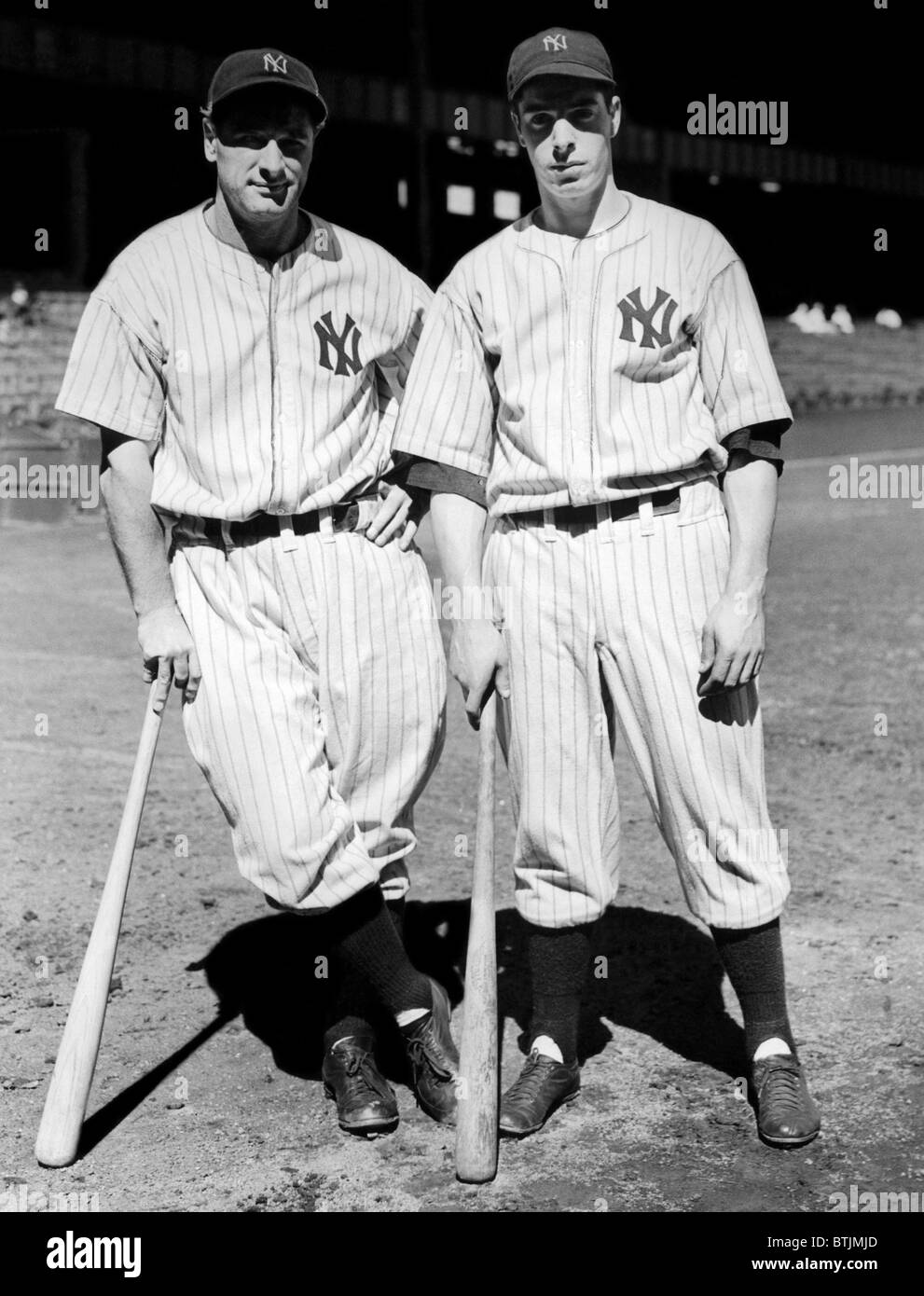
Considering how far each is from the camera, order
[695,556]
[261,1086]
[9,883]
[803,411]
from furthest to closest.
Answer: [803,411]
[9,883]
[261,1086]
[695,556]

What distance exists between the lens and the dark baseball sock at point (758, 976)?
2.99 m

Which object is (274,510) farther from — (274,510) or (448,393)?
(448,393)

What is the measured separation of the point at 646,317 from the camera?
2.82 m

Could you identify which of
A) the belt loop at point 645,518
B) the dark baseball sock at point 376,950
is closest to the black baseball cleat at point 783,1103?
the dark baseball sock at point 376,950

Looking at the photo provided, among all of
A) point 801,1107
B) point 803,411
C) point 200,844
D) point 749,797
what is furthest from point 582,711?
point 803,411

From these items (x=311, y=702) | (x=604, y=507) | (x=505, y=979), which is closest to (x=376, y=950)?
(x=311, y=702)

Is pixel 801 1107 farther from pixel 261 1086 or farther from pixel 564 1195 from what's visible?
pixel 261 1086

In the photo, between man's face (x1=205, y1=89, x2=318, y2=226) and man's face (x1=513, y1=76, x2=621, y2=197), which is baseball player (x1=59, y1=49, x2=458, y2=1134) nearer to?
man's face (x1=205, y1=89, x2=318, y2=226)

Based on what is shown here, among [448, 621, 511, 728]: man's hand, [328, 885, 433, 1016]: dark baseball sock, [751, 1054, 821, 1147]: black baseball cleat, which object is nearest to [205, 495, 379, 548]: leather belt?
[448, 621, 511, 728]: man's hand

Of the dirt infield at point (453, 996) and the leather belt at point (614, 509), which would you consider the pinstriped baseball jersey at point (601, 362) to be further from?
the dirt infield at point (453, 996)

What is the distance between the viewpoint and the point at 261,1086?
316 centimetres

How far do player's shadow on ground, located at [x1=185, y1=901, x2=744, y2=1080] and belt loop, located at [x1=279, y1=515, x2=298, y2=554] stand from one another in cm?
72
